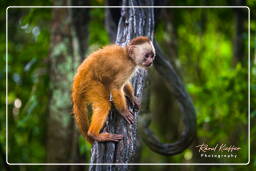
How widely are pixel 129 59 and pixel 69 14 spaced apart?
6.19 feet

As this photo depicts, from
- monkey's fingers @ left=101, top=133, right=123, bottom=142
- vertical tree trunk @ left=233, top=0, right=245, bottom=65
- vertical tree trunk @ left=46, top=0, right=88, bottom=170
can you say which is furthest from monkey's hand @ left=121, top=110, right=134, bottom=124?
vertical tree trunk @ left=233, top=0, right=245, bottom=65

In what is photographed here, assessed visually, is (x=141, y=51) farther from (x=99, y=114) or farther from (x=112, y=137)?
(x=112, y=137)

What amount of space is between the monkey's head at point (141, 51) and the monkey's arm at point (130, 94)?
0.61 feet

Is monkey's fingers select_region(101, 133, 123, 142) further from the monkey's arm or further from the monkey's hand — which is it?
the monkey's arm

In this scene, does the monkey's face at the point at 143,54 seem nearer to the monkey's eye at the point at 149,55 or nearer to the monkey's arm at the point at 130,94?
the monkey's eye at the point at 149,55

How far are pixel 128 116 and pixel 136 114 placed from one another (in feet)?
0.76

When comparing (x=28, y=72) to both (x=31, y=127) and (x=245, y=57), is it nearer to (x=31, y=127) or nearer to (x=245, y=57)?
(x=31, y=127)

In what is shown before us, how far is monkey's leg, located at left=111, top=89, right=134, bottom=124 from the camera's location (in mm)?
2881

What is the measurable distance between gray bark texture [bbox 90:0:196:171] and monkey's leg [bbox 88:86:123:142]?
44 mm

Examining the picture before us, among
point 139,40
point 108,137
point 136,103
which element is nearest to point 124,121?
point 108,137

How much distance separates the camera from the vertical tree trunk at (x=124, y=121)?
262 centimetres

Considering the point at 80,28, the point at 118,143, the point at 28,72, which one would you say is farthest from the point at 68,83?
the point at 118,143

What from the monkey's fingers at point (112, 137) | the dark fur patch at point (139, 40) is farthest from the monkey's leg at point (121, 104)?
the dark fur patch at point (139, 40)

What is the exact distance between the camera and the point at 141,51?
3174 mm
